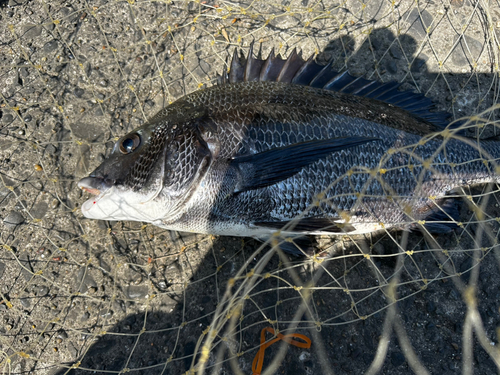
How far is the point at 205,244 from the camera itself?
2477mm

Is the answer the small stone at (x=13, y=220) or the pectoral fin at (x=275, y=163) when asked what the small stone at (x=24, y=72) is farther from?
the pectoral fin at (x=275, y=163)

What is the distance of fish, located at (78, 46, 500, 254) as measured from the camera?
2033 mm

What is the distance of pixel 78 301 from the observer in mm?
2340

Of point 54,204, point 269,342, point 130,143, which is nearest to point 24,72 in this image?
point 54,204

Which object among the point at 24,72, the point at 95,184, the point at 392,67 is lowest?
the point at 95,184

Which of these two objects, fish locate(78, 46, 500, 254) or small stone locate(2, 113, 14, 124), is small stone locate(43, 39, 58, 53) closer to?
small stone locate(2, 113, 14, 124)

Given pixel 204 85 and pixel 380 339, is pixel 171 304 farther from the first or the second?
pixel 204 85

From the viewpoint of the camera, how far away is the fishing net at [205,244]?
88.0 inches

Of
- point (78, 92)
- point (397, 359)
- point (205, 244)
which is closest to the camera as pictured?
point (397, 359)

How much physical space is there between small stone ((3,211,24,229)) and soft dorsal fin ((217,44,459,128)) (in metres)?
1.81

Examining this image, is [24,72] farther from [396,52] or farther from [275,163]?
[396,52]

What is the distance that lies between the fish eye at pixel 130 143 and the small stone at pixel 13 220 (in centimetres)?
109

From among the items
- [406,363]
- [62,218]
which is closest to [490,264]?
[406,363]

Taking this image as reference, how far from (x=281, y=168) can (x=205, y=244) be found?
873 mm
